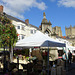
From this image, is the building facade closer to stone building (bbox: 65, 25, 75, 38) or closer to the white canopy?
the white canopy

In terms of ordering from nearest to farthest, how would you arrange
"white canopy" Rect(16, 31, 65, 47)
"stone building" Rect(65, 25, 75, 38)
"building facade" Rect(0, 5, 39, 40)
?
"white canopy" Rect(16, 31, 65, 47) → "building facade" Rect(0, 5, 39, 40) → "stone building" Rect(65, 25, 75, 38)

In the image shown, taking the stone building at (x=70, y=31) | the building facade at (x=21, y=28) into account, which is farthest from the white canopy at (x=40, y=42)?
the stone building at (x=70, y=31)

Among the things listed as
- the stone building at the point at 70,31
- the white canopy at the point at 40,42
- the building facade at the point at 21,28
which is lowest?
the white canopy at the point at 40,42

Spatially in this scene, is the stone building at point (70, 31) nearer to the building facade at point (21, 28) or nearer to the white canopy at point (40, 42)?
the building facade at point (21, 28)

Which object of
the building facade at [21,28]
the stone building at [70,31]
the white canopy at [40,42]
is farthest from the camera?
the stone building at [70,31]

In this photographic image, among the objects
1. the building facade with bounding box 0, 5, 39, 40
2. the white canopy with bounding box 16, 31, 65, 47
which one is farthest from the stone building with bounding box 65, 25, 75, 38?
the white canopy with bounding box 16, 31, 65, 47

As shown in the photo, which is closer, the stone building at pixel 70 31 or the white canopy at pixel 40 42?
the white canopy at pixel 40 42

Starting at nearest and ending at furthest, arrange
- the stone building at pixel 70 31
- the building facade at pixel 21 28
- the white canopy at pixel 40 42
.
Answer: the white canopy at pixel 40 42 < the building facade at pixel 21 28 < the stone building at pixel 70 31

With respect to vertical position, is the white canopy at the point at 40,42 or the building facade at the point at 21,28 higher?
the building facade at the point at 21,28

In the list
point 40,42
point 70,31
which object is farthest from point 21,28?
point 70,31

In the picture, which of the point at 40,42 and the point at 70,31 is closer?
the point at 40,42

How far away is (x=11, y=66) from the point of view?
697cm

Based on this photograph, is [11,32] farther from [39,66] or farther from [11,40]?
[39,66]

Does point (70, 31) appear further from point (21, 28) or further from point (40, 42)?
point (40, 42)
